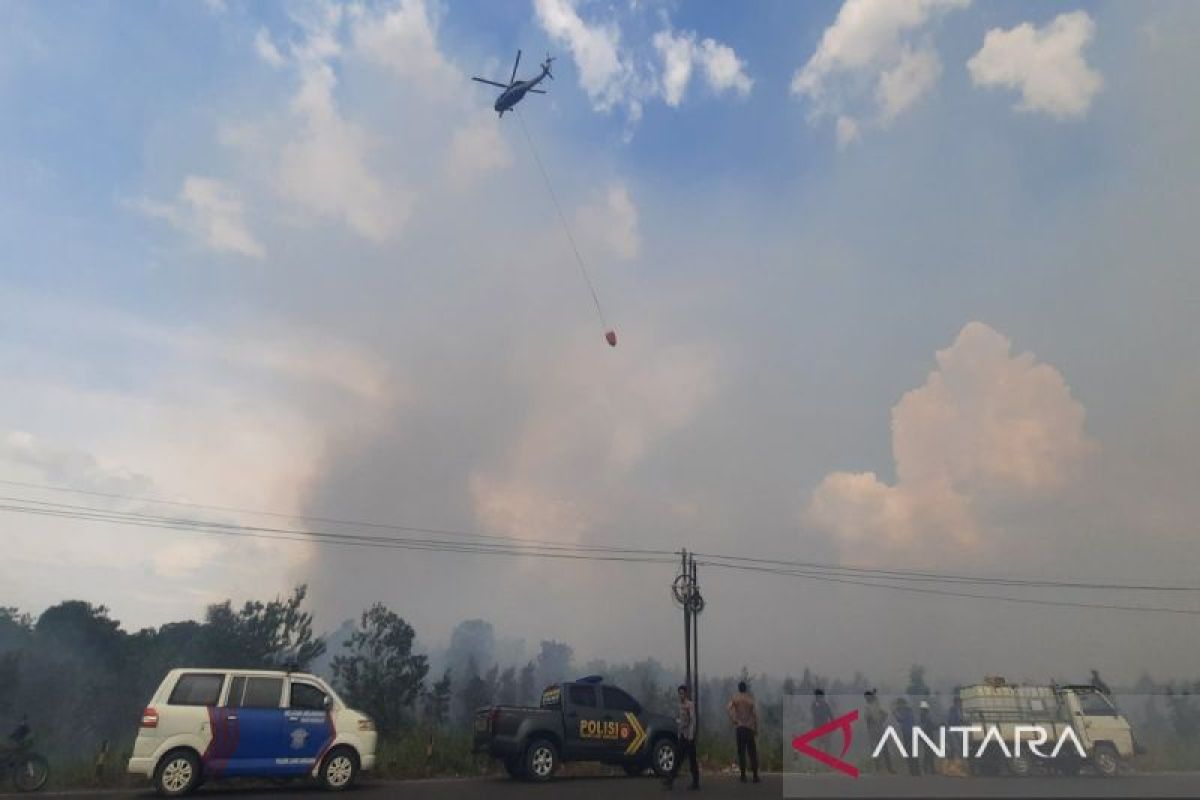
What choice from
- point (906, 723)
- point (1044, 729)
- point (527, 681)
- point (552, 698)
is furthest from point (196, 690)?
point (527, 681)

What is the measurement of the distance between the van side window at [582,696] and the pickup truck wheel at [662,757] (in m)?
1.77

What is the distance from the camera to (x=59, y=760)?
1644 cm

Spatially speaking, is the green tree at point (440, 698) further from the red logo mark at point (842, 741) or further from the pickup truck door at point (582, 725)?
the red logo mark at point (842, 741)

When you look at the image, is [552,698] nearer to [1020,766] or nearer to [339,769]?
[339,769]

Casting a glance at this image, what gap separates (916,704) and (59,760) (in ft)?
62.1

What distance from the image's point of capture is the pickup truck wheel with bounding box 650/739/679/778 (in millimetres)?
17109

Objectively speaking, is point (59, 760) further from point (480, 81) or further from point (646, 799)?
point (480, 81)

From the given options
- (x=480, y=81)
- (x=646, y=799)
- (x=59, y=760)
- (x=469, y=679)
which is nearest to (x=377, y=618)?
(x=469, y=679)

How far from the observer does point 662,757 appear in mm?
17219

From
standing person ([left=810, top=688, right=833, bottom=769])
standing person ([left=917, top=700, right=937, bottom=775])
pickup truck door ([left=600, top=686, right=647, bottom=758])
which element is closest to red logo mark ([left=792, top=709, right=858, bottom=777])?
standing person ([left=810, top=688, right=833, bottom=769])

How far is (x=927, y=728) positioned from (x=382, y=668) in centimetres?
3093

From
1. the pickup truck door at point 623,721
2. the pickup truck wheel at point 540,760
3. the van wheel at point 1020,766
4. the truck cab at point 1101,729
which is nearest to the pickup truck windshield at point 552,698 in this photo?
the pickup truck wheel at point 540,760

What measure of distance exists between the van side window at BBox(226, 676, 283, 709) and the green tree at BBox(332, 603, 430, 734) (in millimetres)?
28806

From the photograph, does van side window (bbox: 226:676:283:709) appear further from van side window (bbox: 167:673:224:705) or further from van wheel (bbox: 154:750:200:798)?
van wheel (bbox: 154:750:200:798)
